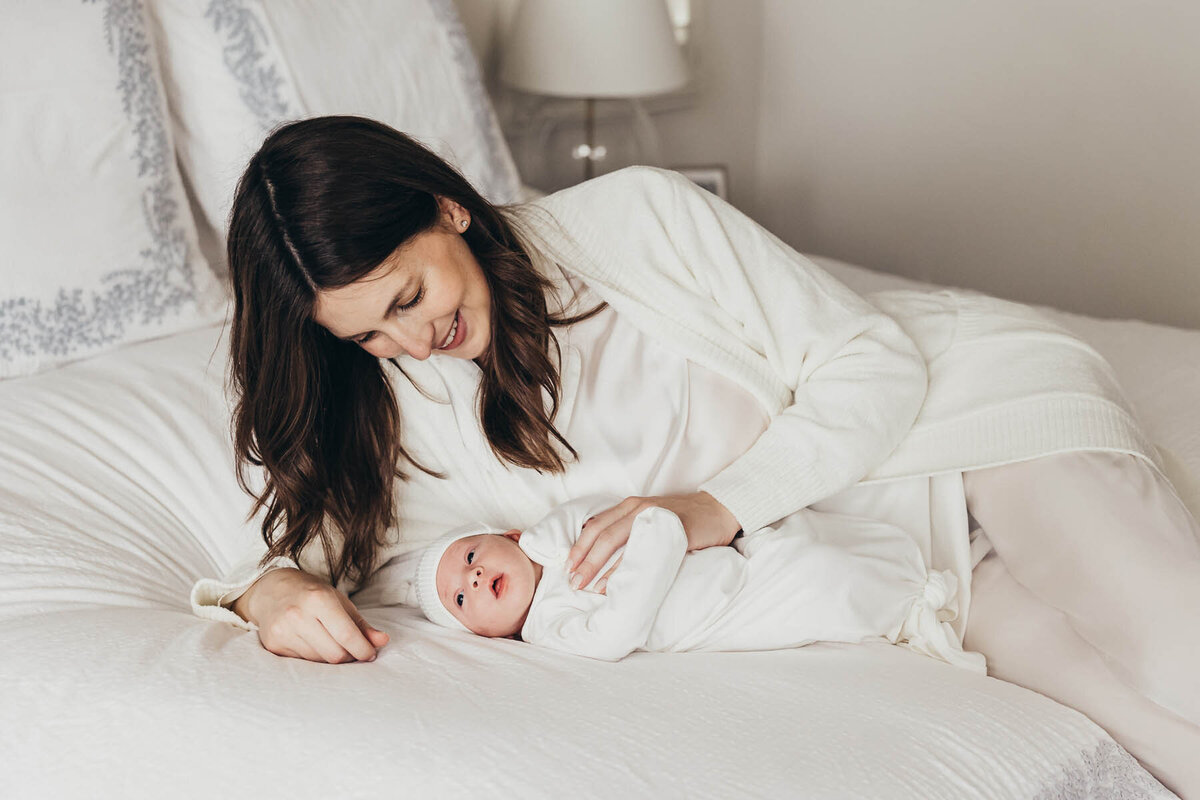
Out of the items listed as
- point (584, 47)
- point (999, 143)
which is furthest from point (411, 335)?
point (999, 143)

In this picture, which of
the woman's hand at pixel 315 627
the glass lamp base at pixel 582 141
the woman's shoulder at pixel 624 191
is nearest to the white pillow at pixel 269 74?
the woman's shoulder at pixel 624 191

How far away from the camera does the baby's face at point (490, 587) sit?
120cm

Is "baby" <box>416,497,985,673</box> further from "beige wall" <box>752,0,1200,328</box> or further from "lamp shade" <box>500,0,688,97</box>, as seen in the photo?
"beige wall" <box>752,0,1200,328</box>

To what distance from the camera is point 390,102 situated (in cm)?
182

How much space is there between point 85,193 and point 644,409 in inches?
31.7

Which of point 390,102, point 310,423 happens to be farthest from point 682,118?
point 310,423

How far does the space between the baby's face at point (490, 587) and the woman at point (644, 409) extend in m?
0.08

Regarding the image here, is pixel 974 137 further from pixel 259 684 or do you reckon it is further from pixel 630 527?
pixel 259 684

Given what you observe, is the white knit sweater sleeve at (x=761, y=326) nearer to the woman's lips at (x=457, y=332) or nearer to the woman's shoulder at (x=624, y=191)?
the woman's shoulder at (x=624, y=191)

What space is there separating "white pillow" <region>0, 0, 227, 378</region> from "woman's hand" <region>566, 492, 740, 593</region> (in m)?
0.77

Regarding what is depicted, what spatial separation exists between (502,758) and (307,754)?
0.15 metres

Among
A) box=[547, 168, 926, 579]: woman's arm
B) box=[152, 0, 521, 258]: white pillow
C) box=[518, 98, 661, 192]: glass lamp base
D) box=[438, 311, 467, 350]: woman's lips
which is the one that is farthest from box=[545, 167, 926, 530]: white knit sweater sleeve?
box=[518, 98, 661, 192]: glass lamp base

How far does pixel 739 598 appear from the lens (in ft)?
3.82

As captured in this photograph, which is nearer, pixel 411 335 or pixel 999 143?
pixel 411 335
